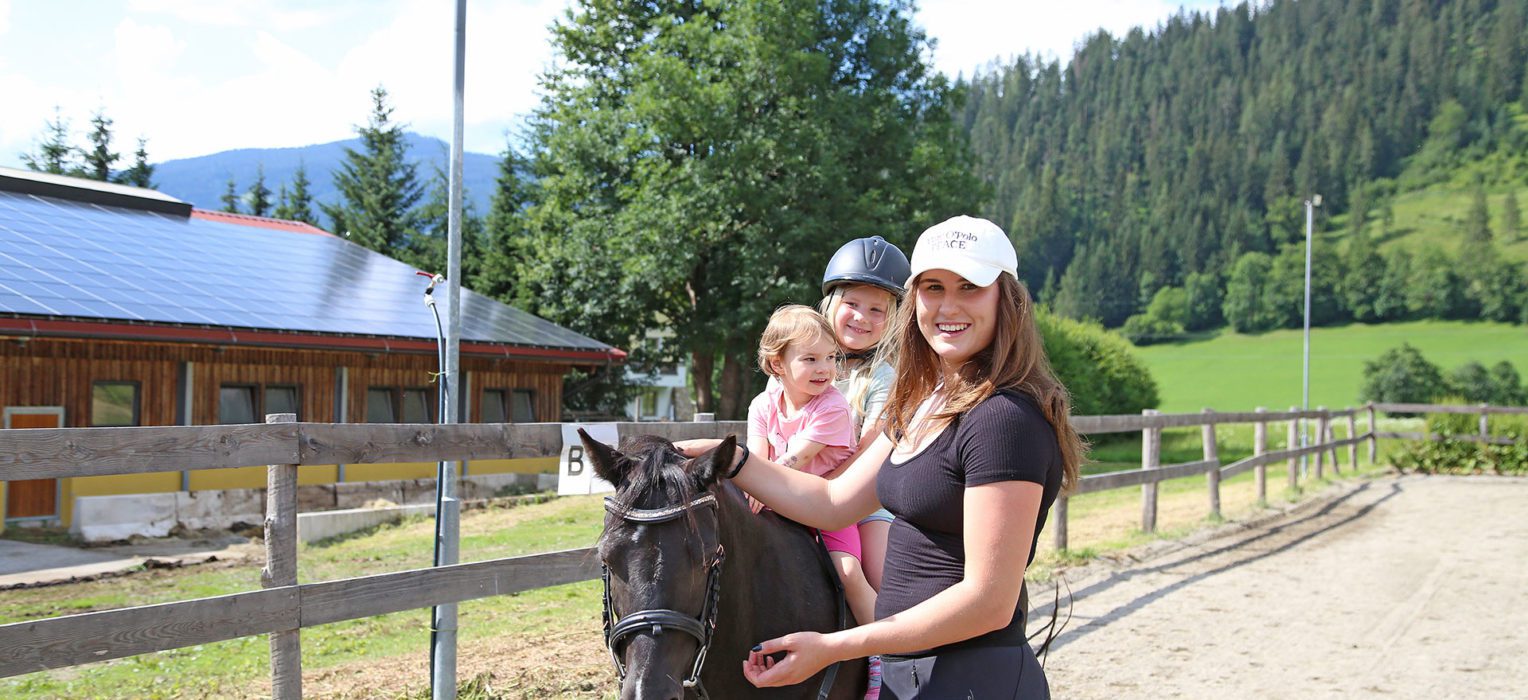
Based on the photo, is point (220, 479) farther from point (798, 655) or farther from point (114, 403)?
point (798, 655)

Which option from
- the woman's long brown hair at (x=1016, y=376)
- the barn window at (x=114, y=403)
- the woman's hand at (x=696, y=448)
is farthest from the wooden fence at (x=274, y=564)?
the barn window at (x=114, y=403)

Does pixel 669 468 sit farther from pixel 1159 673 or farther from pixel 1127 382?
pixel 1127 382

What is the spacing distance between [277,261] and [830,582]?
1813 centimetres

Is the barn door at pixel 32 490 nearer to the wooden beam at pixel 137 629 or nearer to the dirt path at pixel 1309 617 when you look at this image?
the wooden beam at pixel 137 629

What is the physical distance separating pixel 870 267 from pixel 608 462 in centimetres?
132

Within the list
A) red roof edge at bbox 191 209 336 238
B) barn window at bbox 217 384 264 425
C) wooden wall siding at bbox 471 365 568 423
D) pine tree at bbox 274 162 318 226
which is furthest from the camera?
pine tree at bbox 274 162 318 226

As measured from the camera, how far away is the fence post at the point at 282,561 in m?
3.63

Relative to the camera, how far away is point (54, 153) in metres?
34.3

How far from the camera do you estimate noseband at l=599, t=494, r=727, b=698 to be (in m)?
1.89

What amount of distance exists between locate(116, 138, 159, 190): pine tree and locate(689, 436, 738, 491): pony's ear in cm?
→ 4014

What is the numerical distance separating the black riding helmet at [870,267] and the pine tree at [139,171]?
129 ft

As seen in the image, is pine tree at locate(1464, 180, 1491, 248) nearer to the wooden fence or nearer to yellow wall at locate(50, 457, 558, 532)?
yellow wall at locate(50, 457, 558, 532)

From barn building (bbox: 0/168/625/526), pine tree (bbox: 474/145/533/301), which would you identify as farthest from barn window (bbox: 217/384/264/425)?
pine tree (bbox: 474/145/533/301)

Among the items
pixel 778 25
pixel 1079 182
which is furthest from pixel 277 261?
pixel 1079 182
